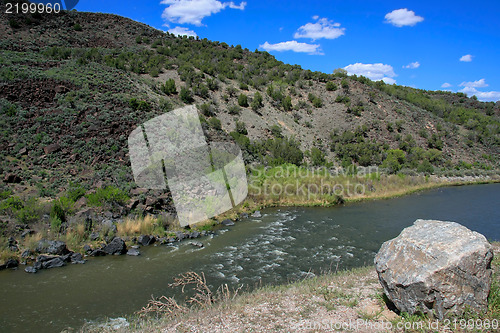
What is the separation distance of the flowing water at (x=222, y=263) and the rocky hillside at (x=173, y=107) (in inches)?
287

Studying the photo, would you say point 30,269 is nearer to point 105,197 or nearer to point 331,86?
point 105,197

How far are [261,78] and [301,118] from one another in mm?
10548

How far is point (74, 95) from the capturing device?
2694 cm

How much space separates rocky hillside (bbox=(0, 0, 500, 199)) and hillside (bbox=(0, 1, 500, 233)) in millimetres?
132

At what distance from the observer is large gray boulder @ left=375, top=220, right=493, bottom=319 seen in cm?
587

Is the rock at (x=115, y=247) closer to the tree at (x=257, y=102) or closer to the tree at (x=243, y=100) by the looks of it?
the tree at (x=243, y=100)

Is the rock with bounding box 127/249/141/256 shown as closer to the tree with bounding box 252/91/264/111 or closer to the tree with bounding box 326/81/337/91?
the tree with bounding box 252/91/264/111

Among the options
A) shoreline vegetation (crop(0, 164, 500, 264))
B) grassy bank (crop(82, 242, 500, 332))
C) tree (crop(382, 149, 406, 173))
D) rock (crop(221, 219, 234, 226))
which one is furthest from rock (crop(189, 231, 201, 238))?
tree (crop(382, 149, 406, 173))

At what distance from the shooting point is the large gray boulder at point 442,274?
5.87m

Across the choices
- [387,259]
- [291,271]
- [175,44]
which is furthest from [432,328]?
[175,44]

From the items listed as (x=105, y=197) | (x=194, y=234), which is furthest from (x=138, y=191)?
(x=194, y=234)

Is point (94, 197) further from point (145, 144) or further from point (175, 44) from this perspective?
point (175, 44)

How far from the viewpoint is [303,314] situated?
7102 mm

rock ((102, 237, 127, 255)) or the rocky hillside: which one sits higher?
the rocky hillside
